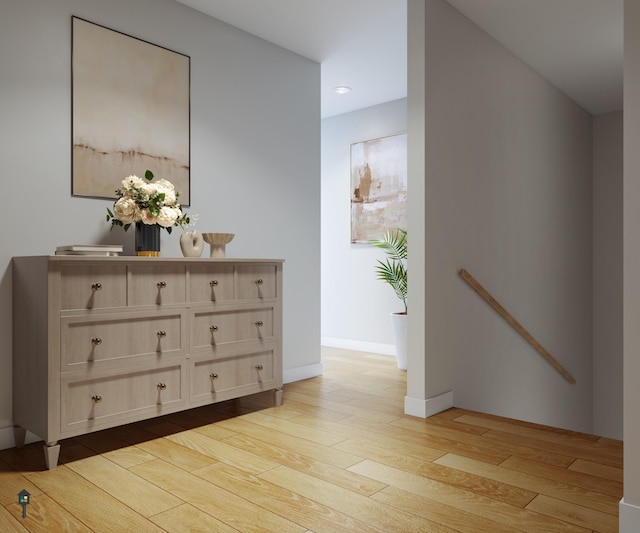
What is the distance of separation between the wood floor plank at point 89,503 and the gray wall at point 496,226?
5.47 feet

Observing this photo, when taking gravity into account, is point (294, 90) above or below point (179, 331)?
above

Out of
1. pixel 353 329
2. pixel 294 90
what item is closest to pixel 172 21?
pixel 294 90

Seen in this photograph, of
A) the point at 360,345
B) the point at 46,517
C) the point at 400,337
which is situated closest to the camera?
the point at 46,517

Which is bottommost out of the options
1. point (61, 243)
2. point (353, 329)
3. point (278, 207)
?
point (353, 329)

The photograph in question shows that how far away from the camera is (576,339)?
5344 millimetres

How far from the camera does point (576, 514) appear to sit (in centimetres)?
176

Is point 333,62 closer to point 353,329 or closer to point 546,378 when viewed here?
point 353,329

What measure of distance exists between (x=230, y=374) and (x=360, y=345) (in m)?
2.63

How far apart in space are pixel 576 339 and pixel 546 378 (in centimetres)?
101

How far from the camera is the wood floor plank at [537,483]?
1843 millimetres

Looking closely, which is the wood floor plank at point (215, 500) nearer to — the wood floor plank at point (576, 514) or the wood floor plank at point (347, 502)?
the wood floor plank at point (347, 502)

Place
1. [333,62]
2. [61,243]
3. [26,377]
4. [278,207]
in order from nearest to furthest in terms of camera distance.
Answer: [26,377]
[61,243]
[278,207]
[333,62]

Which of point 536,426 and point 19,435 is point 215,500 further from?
point 536,426

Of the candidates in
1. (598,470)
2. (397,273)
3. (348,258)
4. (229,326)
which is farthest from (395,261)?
(598,470)
